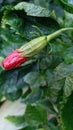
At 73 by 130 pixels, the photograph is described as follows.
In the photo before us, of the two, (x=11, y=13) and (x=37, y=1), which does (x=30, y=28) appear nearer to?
(x=11, y=13)

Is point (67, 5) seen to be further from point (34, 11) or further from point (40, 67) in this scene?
point (40, 67)

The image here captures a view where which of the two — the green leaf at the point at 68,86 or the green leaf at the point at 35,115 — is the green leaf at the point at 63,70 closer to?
the green leaf at the point at 68,86

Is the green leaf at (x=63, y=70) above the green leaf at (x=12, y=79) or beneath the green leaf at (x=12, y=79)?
above

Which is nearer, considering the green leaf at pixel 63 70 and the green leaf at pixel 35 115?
the green leaf at pixel 63 70

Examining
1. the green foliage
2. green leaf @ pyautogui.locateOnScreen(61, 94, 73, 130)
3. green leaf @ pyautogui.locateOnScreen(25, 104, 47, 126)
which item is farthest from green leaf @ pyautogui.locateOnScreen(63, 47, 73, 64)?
green leaf @ pyautogui.locateOnScreen(25, 104, 47, 126)

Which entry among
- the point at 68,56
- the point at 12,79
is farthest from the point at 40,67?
the point at 68,56

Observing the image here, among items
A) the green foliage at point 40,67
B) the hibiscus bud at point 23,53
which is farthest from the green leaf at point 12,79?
the hibiscus bud at point 23,53
